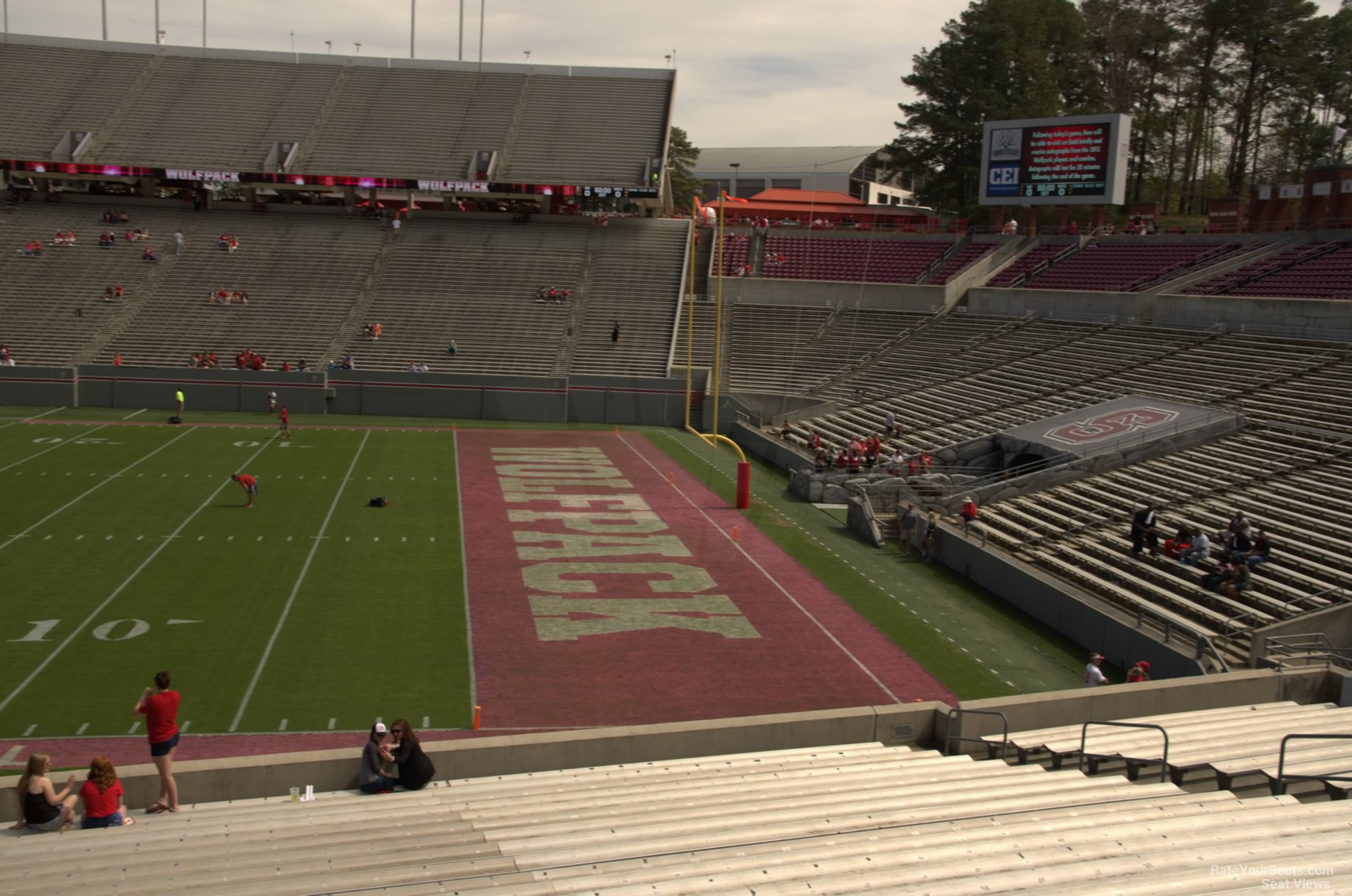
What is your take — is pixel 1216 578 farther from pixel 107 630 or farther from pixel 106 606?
pixel 106 606

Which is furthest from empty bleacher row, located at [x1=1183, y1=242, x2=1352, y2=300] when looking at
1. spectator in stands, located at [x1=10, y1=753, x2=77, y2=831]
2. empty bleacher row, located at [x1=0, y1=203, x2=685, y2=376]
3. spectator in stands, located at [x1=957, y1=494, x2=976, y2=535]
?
spectator in stands, located at [x1=10, y1=753, x2=77, y2=831]

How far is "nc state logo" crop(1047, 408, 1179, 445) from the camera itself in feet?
82.0

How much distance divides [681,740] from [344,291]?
3957 cm

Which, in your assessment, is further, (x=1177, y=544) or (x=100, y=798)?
(x=1177, y=544)

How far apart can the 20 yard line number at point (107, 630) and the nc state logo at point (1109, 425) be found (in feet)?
61.9

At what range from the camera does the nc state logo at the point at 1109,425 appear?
82.0ft

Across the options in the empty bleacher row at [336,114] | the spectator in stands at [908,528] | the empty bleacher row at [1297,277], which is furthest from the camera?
the empty bleacher row at [336,114]

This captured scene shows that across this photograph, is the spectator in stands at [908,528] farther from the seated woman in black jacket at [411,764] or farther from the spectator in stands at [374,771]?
the spectator in stands at [374,771]

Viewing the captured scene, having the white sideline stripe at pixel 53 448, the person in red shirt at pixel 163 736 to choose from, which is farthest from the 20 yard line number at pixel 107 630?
the white sideline stripe at pixel 53 448

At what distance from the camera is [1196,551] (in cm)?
1842

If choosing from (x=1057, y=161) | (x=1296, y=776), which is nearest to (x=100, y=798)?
(x=1296, y=776)

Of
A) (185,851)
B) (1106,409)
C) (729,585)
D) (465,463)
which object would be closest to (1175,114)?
(1106,409)

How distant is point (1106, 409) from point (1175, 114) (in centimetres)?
4178

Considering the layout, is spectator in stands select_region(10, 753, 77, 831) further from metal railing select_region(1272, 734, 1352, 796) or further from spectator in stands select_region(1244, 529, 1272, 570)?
spectator in stands select_region(1244, 529, 1272, 570)
